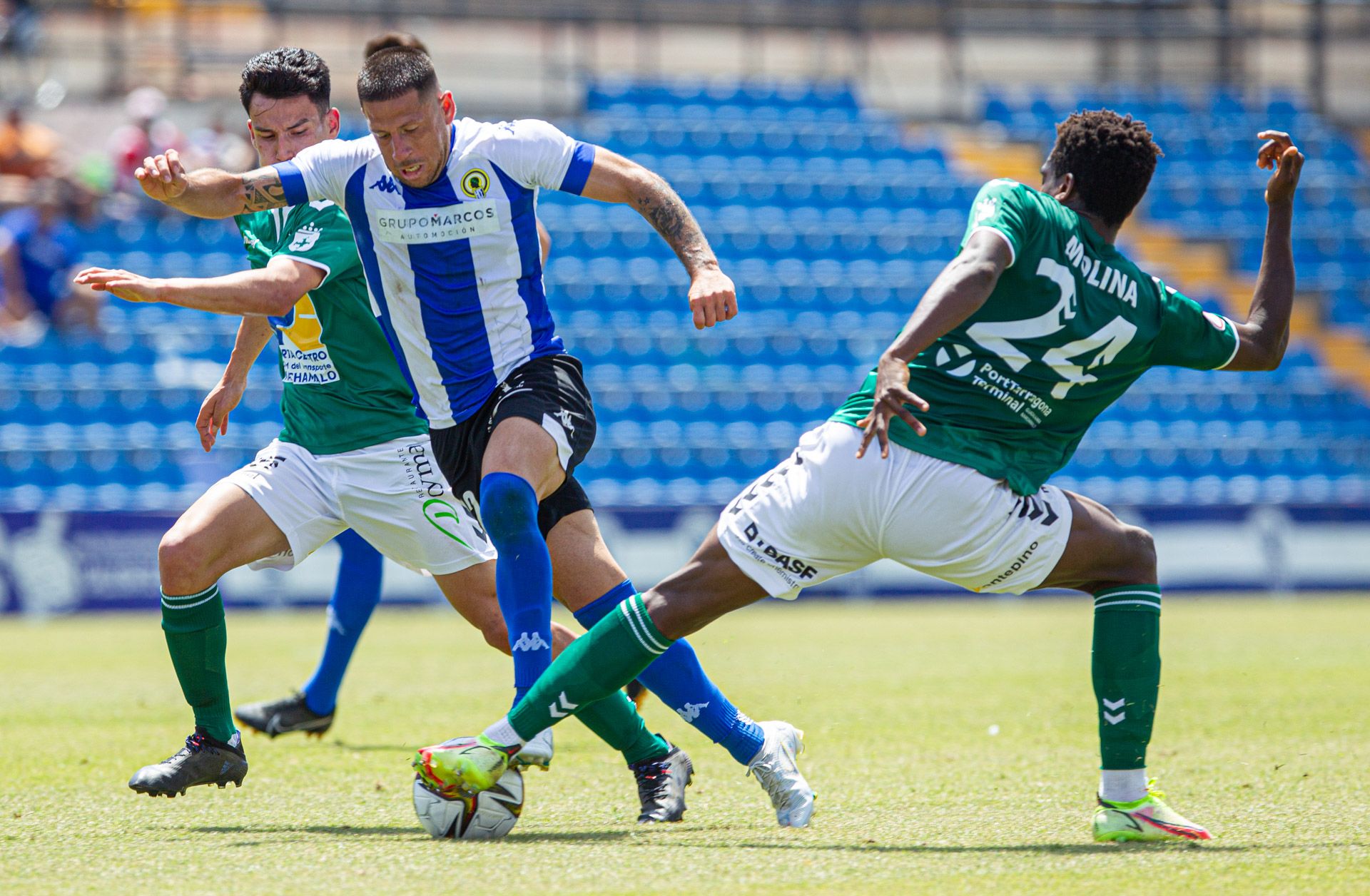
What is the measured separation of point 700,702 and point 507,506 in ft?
2.95

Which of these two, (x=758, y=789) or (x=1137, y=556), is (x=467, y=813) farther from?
(x=1137, y=556)

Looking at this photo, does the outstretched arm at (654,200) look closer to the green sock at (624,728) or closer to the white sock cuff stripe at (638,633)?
the white sock cuff stripe at (638,633)

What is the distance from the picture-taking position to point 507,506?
14.9ft

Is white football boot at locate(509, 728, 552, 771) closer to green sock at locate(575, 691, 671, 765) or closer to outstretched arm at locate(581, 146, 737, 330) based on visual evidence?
green sock at locate(575, 691, 671, 765)

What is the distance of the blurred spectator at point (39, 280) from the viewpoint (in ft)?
53.6

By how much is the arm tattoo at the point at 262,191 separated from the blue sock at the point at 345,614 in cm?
226

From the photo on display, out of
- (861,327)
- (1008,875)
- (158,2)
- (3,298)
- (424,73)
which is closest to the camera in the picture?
(1008,875)

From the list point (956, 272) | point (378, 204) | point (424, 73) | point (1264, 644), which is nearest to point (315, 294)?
point (378, 204)

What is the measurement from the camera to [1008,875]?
383cm

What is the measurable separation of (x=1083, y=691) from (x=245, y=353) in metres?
5.01

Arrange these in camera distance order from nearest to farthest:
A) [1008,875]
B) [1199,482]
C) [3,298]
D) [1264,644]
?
[1008,875] → [1264,644] → [3,298] → [1199,482]

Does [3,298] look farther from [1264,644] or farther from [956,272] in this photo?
[956,272]

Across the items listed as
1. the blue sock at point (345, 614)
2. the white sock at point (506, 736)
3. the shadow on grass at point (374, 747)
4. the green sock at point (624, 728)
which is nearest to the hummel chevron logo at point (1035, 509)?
the green sock at point (624, 728)

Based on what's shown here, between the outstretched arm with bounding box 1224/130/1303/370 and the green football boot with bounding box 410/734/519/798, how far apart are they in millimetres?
2515
